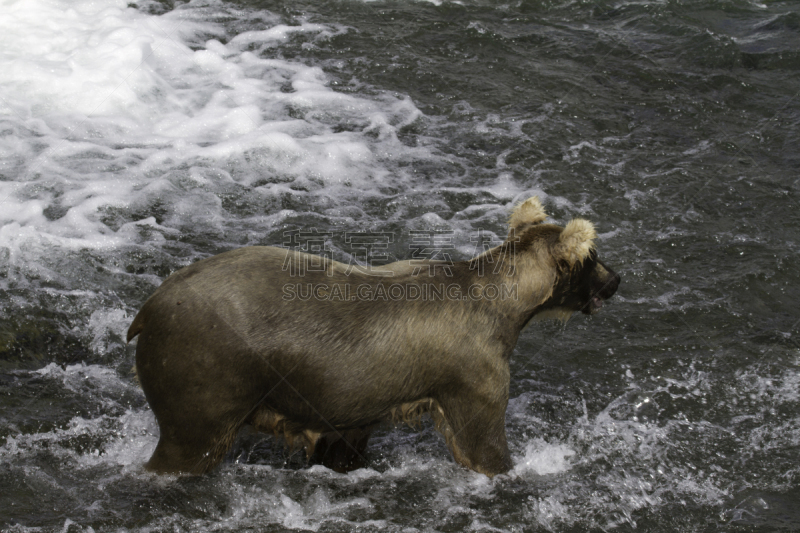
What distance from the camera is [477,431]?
459 centimetres

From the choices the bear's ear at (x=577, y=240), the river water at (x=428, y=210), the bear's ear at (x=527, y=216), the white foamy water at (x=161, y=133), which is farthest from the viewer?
the white foamy water at (x=161, y=133)

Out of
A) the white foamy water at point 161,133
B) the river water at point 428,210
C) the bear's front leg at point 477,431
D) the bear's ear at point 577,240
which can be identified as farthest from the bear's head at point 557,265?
the white foamy water at point 161,133

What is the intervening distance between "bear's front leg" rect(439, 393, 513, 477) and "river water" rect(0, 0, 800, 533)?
17cm

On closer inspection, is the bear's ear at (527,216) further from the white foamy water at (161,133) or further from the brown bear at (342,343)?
the white foamy water at (161,133)

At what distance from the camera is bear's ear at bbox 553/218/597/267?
4500 millimetres

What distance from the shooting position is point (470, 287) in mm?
4672

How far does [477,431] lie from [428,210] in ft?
12.2

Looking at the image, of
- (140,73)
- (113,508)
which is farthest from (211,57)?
(113,508)

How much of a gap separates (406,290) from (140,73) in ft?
22.4

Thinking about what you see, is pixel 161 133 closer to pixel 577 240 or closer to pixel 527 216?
pixel 527 216

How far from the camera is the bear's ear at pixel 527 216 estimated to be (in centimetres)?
505

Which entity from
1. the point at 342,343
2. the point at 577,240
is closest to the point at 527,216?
the point at 577,240

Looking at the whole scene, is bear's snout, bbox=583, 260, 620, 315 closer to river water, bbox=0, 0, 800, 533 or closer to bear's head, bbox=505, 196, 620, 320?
bear's head, bbox=505, 196, 620, 320

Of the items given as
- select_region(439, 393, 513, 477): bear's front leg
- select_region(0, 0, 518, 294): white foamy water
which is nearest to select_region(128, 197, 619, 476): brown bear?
select_region(439, 393, 513, 477): bear's front leg
